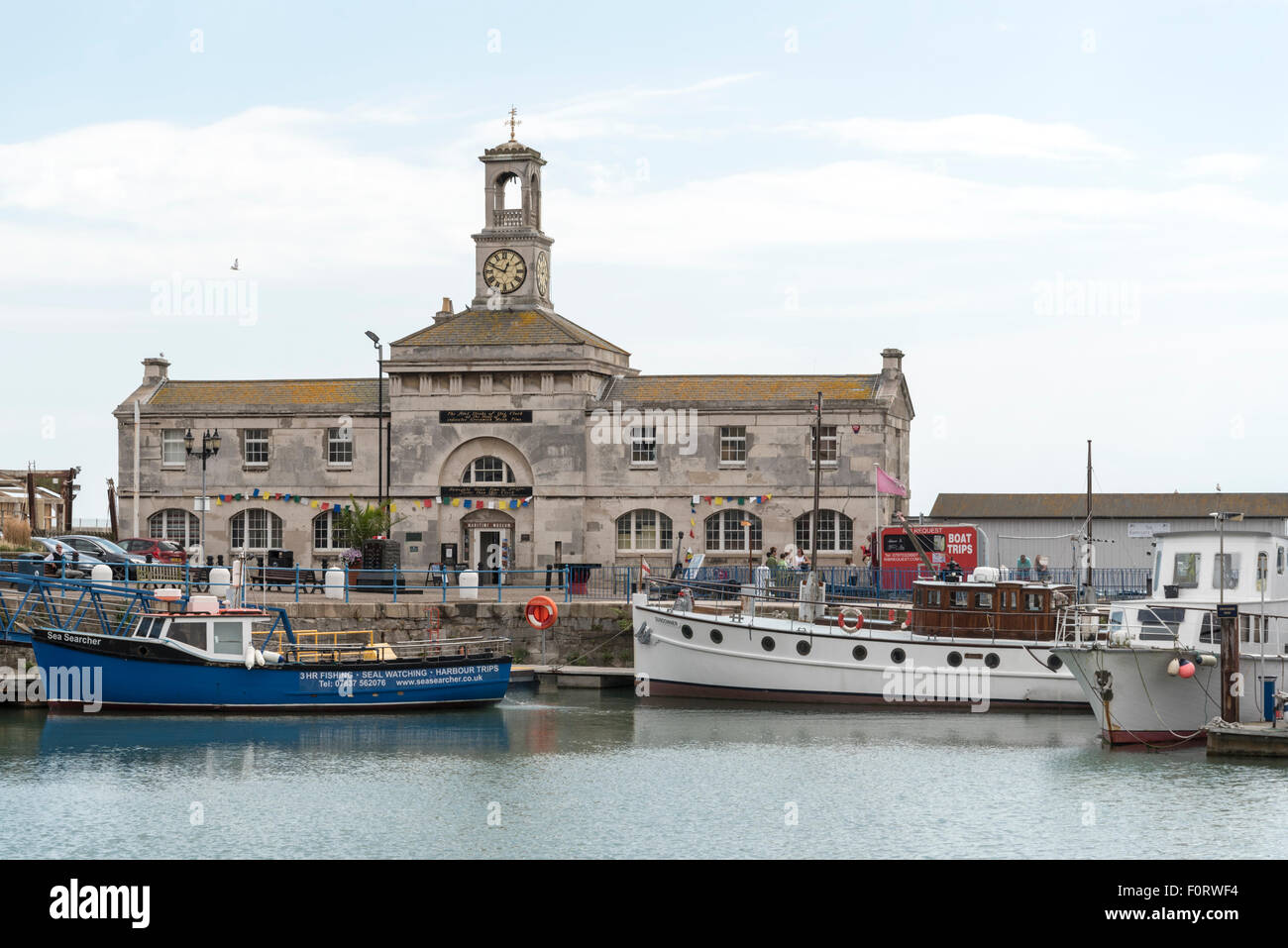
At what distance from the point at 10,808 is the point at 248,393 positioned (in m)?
34.4

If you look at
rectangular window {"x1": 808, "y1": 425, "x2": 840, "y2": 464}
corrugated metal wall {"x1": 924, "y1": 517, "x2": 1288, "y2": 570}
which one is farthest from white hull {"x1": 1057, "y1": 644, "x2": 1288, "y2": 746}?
rectangular window {"x1": 808, "y1": 425, "x2": 840, "y2": 464}

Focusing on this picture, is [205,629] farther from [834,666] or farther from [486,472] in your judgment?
[486,472]

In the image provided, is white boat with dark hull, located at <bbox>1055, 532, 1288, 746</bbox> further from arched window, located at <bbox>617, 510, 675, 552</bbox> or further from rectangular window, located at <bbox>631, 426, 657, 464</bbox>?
rectangular window, located at <bbox>631, 426, 657, 464</bbox>

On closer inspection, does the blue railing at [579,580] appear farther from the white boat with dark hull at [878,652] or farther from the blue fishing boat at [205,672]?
the blue fishing boat at [205,672]

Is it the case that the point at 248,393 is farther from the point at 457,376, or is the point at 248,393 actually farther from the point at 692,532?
the point at 692,532

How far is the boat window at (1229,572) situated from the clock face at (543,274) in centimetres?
3139

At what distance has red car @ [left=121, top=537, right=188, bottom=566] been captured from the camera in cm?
5034

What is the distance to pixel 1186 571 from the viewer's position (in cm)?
3416

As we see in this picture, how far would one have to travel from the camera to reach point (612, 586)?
50.0 m

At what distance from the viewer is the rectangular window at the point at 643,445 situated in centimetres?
5641

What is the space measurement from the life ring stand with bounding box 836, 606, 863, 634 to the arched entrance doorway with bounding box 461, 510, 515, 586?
59.2ft

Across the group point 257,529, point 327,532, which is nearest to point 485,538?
point 327,532

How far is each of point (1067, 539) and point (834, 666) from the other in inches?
771
